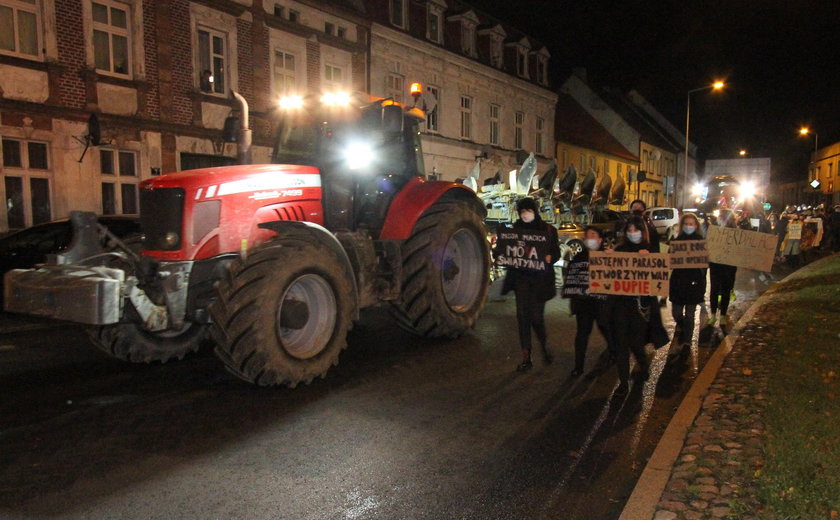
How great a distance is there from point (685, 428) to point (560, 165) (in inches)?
1284

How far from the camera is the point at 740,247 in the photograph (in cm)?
881

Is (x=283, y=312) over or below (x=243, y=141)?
below

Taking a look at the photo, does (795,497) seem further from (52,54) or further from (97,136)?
(52,54)

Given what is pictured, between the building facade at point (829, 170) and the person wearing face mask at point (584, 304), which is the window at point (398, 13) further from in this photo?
the building facade at point (829, 170)

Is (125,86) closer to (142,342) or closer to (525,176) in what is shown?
(525,176)

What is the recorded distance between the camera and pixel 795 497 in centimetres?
338

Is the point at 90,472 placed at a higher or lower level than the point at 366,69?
lower

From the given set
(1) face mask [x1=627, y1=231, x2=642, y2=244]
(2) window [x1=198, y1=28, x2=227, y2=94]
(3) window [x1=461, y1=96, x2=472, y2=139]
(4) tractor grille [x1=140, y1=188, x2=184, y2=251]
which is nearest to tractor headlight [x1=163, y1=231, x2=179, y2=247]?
(4) tractor grille [x1=140, y1=188, x2=184, y2=251]

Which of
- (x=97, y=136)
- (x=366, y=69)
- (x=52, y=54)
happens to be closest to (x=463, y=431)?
(x=97, y=136)

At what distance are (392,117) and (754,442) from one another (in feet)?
15.0

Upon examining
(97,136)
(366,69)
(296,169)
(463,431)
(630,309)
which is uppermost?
(366,69)

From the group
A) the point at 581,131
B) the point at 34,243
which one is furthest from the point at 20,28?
the point at 581,131

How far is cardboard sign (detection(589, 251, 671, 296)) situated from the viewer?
5.90 metres

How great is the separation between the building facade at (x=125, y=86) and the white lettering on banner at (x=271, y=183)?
19.2 ft
